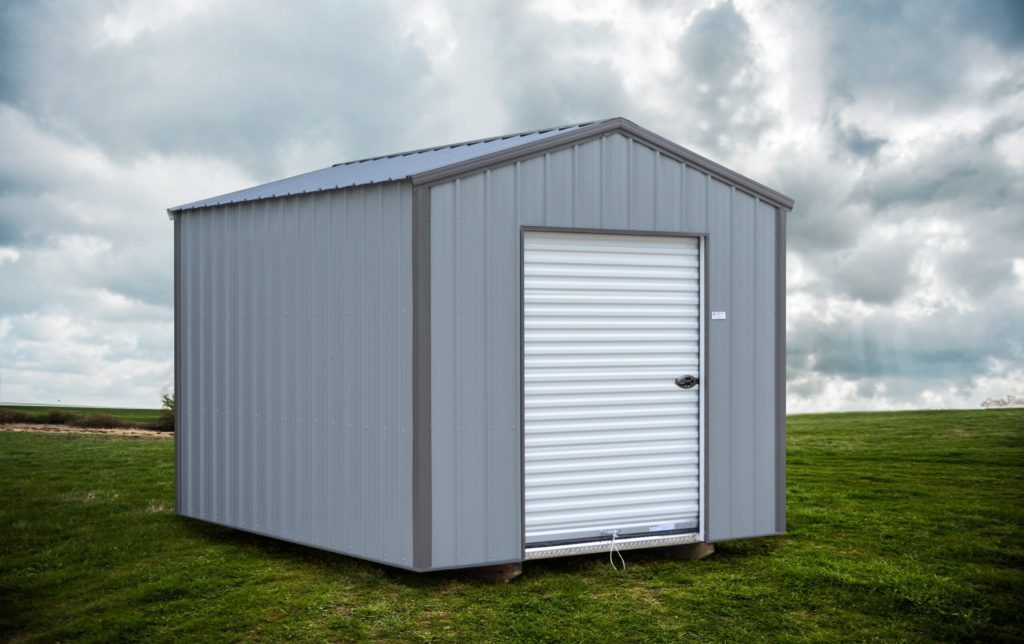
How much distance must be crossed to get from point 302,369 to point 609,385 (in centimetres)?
252

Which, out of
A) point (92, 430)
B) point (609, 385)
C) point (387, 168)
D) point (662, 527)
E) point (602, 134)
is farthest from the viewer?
point (92, 430)

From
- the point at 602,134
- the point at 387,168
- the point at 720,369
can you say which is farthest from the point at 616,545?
the point at 387,168

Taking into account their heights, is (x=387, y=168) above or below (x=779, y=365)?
above

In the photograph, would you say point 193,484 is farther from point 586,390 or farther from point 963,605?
point 963,605

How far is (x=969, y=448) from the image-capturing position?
44.4ft

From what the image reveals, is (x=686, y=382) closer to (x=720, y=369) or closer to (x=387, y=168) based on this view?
(x=720, y=369)

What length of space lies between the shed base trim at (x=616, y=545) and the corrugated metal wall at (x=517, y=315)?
0.20 metres

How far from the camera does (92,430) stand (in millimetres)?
18812

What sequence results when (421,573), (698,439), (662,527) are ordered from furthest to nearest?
(698,439)
(662,527)
(421,573)

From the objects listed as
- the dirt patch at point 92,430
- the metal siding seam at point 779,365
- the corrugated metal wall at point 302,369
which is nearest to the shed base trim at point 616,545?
the metal siding seam at point 779,365

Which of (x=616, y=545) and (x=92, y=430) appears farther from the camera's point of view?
(x=92, y=430)

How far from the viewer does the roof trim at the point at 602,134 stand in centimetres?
602

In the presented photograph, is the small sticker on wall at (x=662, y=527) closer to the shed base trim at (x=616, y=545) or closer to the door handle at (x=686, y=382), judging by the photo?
the shed base trim at (x=616, y=545)

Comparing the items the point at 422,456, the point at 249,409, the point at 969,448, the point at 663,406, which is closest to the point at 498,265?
the point at 422,456
